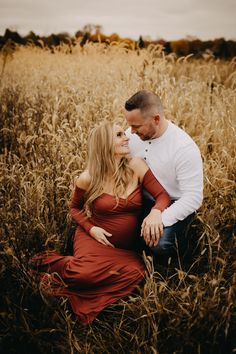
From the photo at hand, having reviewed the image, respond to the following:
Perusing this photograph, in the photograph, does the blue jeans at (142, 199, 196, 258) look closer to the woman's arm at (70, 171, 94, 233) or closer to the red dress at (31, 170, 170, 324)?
the red dress at (31, 170, 170, 324)

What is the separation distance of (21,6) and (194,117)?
2.70 metres

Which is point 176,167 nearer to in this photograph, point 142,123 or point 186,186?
point 186,186

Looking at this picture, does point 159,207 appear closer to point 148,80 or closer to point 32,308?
point 32,308

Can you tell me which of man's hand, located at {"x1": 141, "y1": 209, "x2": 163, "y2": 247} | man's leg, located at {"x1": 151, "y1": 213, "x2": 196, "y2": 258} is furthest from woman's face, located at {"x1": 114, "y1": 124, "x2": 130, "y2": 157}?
man's leg, located at {"x1": 151, "y1": 213, "x2": 196, "y2": 258}

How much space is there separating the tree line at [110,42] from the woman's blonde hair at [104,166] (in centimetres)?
338

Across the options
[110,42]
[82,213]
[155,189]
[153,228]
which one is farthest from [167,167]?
[110,42]

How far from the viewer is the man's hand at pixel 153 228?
242cm

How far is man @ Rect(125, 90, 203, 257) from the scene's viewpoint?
2480 mm

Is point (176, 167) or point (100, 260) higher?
point (176, 167)

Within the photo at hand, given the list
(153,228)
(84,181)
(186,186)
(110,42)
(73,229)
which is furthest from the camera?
(110,42)

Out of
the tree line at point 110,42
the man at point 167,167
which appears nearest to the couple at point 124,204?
the man at point 167,167

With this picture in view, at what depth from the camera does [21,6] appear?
15.4 ft

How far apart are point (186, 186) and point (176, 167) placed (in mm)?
156

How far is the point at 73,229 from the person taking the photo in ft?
9.56
